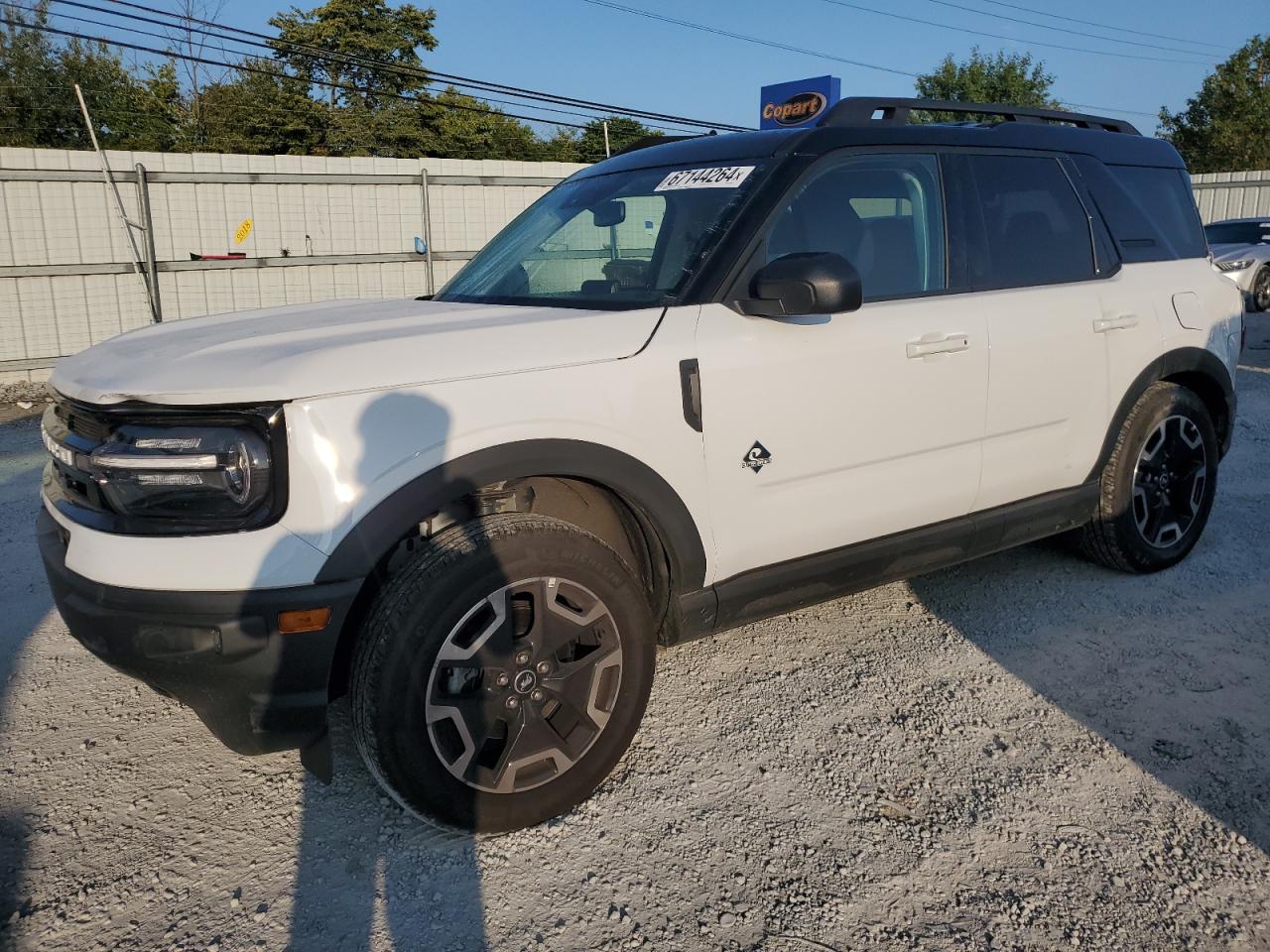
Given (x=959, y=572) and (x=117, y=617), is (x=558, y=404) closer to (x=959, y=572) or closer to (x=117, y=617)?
(x=117, y=617)

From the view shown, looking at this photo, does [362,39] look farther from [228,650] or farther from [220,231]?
[228,650]

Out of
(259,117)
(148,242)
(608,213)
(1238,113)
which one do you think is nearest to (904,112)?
(608,213)

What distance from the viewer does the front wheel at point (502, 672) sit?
2469 millimetres

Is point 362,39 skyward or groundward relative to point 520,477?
skyward

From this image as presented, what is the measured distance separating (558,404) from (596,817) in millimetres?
1194

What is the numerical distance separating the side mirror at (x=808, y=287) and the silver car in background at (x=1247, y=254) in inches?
542

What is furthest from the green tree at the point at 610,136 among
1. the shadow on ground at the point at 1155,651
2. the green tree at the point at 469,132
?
the shadow on ground at the point at 1155,651

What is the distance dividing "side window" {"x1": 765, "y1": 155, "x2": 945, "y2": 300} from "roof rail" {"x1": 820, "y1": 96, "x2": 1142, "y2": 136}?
18 centimetres

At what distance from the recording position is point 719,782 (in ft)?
9.70

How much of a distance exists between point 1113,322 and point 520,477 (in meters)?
2.75

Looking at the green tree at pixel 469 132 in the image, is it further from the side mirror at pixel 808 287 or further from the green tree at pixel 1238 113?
the side mirror at pixel 808 287

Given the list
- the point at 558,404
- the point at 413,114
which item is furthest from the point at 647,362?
the point at 413,114

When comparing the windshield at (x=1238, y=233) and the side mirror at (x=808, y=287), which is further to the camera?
the windshield at (x=1238, y=233)

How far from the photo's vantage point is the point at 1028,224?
12.8 feet
